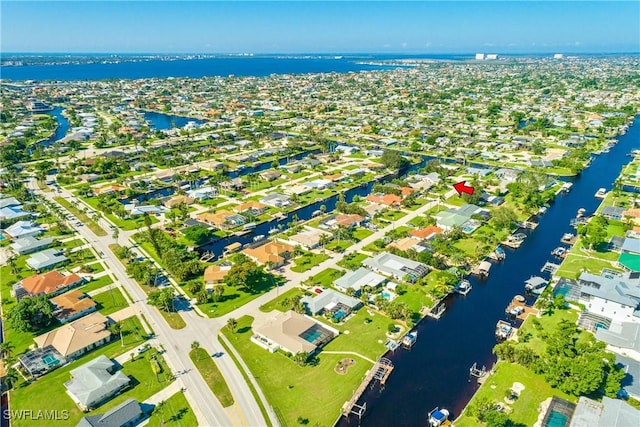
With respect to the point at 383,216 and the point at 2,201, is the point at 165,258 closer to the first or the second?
the point at 383,216

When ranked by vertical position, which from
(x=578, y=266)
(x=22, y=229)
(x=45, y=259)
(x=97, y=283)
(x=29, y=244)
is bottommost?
(x=578, y=266)

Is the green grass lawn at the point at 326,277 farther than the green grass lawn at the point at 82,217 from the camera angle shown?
No

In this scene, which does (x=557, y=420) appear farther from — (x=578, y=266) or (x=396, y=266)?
(x=578, y=266)

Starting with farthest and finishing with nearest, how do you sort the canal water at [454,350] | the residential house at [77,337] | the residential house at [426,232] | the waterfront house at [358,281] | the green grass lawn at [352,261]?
the residential house at [426,232], the green grass lawn at [352,261], the waterfront house at [358,281], the residential house at [77,337], the canal water at [454,350]

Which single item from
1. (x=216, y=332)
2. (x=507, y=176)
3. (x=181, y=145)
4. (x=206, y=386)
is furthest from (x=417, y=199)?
(x=181, y=145)

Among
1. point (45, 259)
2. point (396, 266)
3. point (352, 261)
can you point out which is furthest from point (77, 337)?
point (396, 266)

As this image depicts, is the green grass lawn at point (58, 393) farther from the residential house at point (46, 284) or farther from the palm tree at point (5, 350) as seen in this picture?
the residential house at point (46, 284)

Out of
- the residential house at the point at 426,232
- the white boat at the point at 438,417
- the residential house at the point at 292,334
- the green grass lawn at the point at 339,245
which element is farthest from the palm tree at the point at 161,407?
the residential house at the point at 426,232
